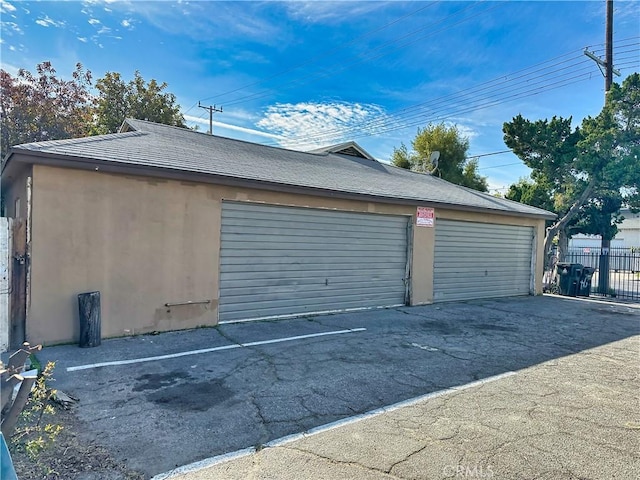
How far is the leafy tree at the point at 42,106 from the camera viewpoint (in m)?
19.9

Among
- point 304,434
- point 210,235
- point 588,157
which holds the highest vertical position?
point 588,157

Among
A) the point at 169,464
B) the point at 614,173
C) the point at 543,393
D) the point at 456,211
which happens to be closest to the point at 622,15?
the point at 614,173

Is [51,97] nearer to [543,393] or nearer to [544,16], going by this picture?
[544,16]

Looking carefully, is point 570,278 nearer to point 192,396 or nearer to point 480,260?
point 480,260

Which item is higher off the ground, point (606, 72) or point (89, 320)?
point (606, 72)

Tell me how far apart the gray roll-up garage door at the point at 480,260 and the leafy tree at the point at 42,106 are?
20693 mm

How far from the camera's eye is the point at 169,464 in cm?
283

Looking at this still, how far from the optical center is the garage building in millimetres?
5762

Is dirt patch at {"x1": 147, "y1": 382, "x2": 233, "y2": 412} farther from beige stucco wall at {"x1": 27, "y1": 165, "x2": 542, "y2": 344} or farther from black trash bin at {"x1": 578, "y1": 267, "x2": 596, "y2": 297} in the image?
black trash bin at {"x1": 578, "y1": 267, "x2": 596, "y2": 297}

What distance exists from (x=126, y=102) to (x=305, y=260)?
22010 mm

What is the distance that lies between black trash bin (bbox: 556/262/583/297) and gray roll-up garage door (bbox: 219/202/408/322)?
7.62 meters

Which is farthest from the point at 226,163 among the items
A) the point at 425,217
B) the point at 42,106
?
the point at 42,106

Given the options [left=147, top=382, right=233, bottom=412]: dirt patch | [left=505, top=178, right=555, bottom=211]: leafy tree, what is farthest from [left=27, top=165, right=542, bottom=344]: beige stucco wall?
[left=505, top=178, right=555, bottom=211]: leafy tree

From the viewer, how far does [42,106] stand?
20578mm
